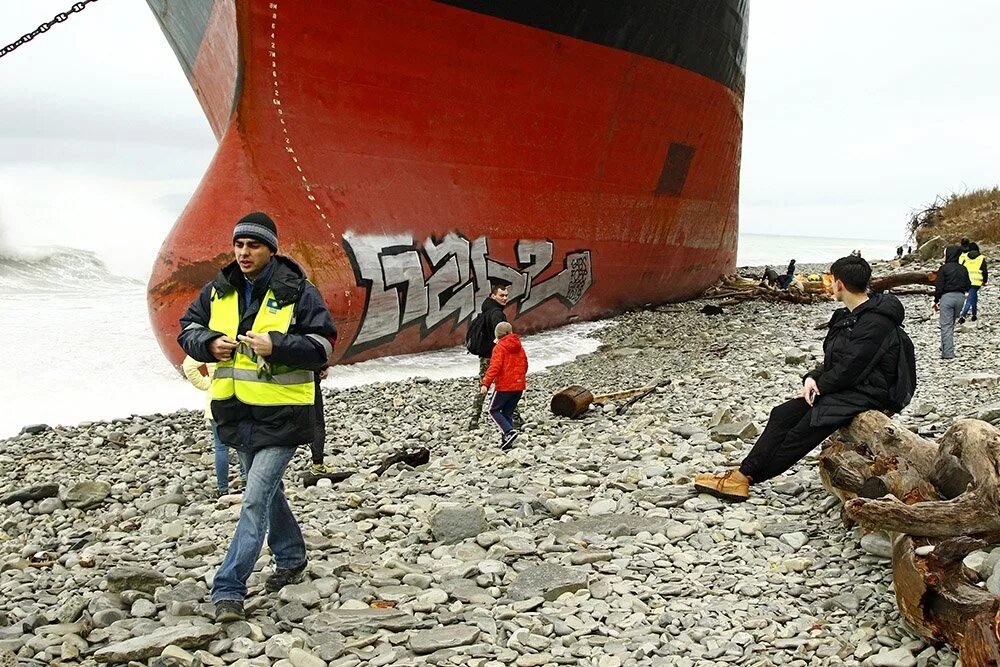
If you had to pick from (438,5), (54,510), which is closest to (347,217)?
(438,5)

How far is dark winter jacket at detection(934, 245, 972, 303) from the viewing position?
34.8ft

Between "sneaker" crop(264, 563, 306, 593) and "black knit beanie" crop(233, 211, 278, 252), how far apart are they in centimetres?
159

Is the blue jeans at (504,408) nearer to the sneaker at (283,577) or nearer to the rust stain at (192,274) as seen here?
the sneaker at (283,577)

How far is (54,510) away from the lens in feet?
19.3

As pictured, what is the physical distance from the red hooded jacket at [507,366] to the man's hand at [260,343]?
13.0 feet

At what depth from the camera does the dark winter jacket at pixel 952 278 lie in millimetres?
10617

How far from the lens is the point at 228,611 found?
354 cm

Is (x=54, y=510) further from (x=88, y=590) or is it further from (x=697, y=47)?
(x=697, y=47)

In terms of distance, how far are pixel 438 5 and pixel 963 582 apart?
33.8 ft

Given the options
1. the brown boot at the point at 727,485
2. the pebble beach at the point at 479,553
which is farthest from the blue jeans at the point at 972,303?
the brown boot at the point at 727,485

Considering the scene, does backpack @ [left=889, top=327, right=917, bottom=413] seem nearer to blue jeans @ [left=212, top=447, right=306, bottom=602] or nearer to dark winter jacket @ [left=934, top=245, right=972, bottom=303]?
blue jeans @ [left=212, top=447, right=306, bottom=602]

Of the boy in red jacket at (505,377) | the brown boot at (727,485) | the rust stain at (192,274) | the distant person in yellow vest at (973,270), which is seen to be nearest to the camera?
the brown boot at (727,485)

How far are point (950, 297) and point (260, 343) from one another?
9850 millimetres

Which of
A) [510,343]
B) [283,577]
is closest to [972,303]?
[510,343]
